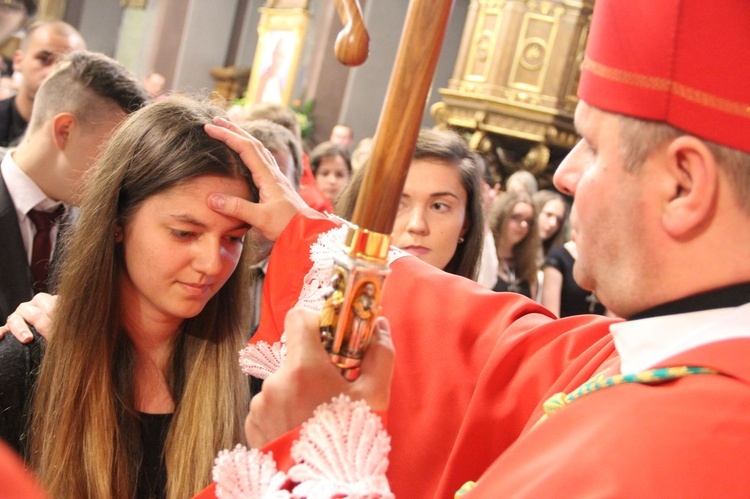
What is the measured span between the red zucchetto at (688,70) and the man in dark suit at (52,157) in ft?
6.38

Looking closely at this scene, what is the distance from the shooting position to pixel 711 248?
1225mm

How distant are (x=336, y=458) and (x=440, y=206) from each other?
75.8 inches

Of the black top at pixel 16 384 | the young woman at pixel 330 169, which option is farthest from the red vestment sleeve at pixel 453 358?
the young woman at pixel 330 169

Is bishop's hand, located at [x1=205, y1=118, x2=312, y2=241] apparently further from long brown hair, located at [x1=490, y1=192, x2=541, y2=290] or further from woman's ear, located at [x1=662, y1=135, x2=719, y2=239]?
long brown hair, located at [x1=490, y1=192, x2=541, y2=290]

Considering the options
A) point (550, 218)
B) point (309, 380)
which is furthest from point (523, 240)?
point (309, 380)

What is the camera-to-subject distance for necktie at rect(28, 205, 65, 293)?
284 centimetres

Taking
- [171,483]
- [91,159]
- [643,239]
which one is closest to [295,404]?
[643,239]

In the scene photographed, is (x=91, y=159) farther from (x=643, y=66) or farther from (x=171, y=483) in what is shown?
(x=643, y=66)

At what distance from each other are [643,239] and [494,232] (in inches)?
166

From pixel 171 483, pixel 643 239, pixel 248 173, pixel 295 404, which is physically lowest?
pixel 171 483

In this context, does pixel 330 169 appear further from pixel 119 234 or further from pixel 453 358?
pixel 453 358

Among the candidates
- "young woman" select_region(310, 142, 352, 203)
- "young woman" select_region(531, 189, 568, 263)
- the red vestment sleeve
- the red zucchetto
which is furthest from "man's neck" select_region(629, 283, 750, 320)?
"young woman" select_region(531, 189, 568, 263)

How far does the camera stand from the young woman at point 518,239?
214 inches

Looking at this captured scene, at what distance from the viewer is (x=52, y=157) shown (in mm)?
2930
